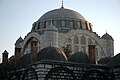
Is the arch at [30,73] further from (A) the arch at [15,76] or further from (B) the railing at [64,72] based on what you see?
(A) the arch at [15,76]

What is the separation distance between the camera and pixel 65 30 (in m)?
44.1

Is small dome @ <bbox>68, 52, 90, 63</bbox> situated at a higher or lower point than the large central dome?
lower

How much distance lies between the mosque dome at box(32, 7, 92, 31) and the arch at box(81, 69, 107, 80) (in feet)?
78.7

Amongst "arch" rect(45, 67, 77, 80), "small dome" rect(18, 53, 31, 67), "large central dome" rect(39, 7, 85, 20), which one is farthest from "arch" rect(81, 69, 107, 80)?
"large central dome" rect(39, 7, 85, 20)

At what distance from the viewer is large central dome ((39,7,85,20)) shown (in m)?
45.1

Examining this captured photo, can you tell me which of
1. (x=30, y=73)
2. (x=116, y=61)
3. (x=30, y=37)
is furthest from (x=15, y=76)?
(x=30, y=37)

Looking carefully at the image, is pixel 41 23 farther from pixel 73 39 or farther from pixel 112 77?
pixel 112 77

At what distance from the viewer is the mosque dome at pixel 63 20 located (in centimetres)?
4450

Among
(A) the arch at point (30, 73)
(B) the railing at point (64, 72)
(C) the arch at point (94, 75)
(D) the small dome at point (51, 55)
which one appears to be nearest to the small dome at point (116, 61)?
(B) the railing at point (64, 72)

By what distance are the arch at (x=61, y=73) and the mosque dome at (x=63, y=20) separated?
81.7 feet

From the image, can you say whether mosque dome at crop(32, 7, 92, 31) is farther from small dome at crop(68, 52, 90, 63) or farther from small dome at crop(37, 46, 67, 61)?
small dome at crop(37, 46, 67, 61)

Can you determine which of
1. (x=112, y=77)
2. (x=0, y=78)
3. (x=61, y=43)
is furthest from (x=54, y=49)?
(x=61, y=43)

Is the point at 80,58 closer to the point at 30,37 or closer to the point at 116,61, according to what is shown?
the point at 116,61

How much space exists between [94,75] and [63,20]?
25.0m
